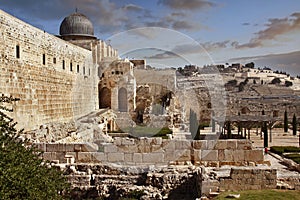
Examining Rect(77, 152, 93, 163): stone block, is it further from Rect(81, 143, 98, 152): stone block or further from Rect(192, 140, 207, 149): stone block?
Rect(192, 140, 207, 149): stone block

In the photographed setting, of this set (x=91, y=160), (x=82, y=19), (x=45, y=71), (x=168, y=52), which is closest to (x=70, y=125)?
(x=45, y=71)

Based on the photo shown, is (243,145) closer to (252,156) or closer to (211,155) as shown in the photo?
(252,156)

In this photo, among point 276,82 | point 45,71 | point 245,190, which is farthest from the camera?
point 276,82

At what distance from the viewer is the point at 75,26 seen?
28312mm

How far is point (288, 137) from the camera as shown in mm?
23797

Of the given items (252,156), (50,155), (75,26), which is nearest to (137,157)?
(50,155)

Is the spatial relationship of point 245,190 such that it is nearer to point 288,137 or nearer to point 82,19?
point 288,137

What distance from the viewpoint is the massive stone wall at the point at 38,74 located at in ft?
39.1

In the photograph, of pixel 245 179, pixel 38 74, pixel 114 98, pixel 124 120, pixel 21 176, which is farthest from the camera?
pixel 114 98

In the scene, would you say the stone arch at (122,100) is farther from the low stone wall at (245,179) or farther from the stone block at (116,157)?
the low stone wall at (245,179)

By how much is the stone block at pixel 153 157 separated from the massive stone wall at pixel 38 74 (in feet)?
15.8

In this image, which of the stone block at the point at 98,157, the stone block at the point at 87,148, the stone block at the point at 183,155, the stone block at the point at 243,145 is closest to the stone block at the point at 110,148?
the stone block at the point at 98,157

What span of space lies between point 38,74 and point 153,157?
681cm

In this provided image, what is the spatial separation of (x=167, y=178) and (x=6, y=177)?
3.53 meters
